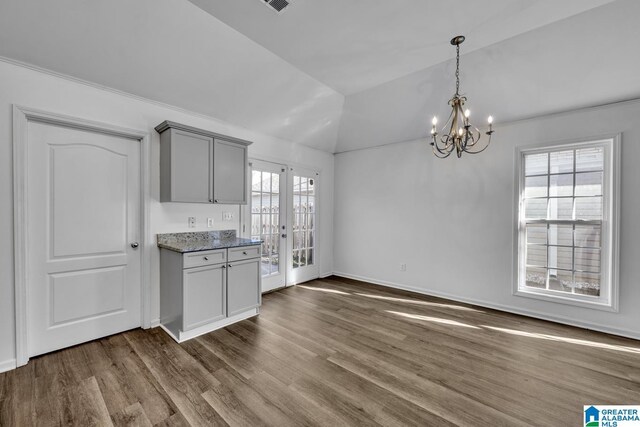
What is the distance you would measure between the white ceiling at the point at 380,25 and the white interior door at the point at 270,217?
167cm

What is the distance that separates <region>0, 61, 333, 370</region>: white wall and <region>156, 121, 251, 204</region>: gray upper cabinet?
216mm

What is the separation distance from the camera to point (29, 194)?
2.31 m

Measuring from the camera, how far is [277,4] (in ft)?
7.11

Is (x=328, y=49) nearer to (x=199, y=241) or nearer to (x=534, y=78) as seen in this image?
(x=534, y=78)

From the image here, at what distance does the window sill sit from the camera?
296cm

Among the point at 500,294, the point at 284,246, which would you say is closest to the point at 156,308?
the point at 284,246

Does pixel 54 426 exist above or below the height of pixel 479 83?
below

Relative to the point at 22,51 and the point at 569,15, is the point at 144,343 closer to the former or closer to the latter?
the point at 22,51

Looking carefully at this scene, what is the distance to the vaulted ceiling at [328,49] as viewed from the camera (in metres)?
2.18

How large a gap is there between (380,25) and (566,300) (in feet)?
12.1

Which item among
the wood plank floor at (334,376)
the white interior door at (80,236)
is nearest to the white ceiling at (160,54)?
the white interior door at (80,236)

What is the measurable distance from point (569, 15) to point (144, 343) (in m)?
4.94

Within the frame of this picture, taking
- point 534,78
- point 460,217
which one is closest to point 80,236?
point 460,217

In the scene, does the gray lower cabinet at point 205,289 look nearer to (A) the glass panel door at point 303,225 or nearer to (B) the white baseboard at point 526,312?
(A) the glass panel door at point 303,225
